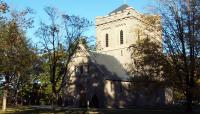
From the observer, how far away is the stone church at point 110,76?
60.2 metres

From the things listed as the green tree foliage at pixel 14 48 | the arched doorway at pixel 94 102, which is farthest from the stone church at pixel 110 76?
the green tree foliage at pixel 14 48

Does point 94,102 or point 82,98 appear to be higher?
point 82,98

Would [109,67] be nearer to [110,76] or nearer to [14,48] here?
[110,76]

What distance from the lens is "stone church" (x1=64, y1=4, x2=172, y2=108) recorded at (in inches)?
2368

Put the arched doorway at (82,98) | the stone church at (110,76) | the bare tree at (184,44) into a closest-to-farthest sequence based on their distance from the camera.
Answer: the bare tree at (184,44) → the stone church at (110,76) → the arched doorway at (82,98)

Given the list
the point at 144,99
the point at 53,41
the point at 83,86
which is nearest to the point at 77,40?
the point at 53,41

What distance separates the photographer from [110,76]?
61.5 meters

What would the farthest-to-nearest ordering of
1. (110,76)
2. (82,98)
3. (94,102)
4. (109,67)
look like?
(109,67) < (82,98) < (110,76) < (94,102)

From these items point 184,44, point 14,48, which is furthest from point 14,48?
point 184,44

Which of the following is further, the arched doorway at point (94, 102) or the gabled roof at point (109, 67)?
the gabled roof at point (109, 67)

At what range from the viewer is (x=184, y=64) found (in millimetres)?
37188

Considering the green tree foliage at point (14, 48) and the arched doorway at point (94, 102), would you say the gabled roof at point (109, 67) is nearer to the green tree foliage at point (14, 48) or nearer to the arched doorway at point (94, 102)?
the arched doorway at point (94, 102)

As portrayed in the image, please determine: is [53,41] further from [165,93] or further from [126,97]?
[165,93]

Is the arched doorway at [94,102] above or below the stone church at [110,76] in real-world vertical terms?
below
